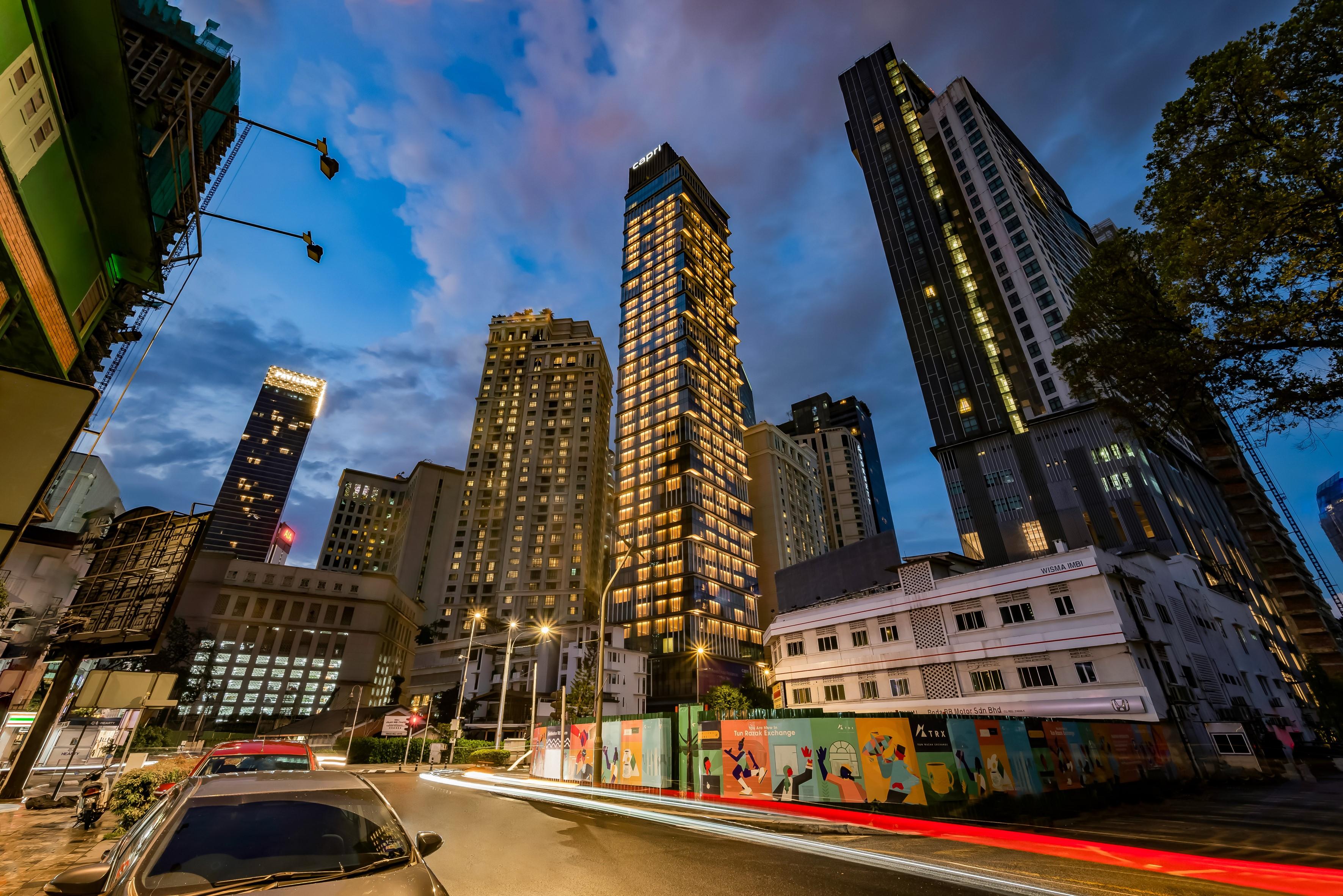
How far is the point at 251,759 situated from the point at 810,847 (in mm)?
12413

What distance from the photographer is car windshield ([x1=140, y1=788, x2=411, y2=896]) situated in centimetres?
359

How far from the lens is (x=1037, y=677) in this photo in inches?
1353

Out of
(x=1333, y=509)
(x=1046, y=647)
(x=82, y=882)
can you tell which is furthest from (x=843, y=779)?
(x=1333, y=509)

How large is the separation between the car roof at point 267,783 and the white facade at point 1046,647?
134ft

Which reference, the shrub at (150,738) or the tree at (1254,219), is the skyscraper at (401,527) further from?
the tree at (1254,219)

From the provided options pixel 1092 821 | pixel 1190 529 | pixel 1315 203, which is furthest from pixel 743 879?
pixel 1190 529

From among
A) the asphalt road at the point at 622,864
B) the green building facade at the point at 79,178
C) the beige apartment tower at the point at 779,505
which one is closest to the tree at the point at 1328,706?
the beige apartment tower at the point at 779,505

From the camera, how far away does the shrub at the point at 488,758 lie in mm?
38062

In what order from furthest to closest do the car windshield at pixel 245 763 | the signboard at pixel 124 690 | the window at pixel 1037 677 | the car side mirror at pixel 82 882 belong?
the window at pixel 1037 677 < the signboard at pixel 124 690 < the car windshield at pixel 245 763 < the car side mirror at pixel 82 882

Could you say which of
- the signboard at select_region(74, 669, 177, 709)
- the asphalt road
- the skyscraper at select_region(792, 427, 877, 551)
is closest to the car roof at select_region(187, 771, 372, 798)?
the asphalt road

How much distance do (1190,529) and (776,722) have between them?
60.8 m

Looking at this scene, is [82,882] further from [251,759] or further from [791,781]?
[791,781]

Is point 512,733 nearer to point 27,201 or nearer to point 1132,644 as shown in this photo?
point 1132,644

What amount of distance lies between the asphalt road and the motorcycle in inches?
277
